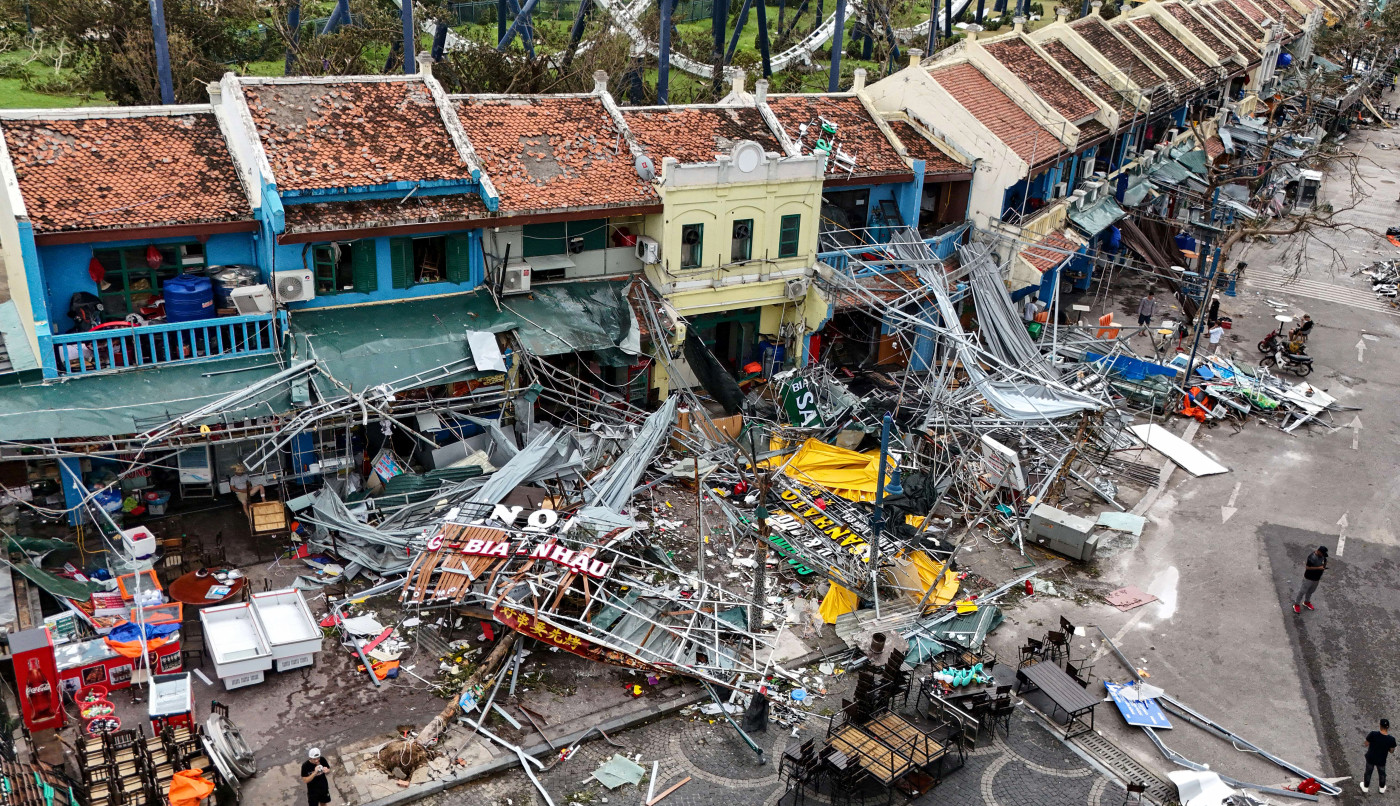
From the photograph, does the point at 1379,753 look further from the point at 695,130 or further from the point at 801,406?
the point at 695,130

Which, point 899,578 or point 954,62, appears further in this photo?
point 954,62

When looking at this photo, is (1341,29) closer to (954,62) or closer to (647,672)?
(954,62)

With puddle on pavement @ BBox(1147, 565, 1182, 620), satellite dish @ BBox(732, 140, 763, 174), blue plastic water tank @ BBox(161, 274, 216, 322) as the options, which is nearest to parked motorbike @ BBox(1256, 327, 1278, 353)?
puddle on pavement @ BBox(1147, 565, 1182, 620)

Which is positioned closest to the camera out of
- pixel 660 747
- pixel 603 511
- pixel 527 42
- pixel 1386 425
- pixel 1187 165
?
pixel 660 747

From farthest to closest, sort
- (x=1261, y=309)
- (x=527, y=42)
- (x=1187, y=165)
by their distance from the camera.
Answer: (x=1187, y=165) < (x=527, y=42) < (x=1261, y=309)

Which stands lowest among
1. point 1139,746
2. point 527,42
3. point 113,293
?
point 1139,746

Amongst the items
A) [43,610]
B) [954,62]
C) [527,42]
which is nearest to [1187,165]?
[954,62]

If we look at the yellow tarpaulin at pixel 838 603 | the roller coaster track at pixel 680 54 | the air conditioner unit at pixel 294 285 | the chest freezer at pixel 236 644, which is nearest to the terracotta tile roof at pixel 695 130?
the air conditioner unit at pixel 294 285
